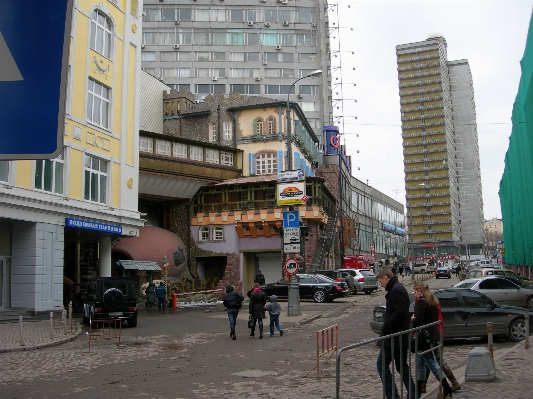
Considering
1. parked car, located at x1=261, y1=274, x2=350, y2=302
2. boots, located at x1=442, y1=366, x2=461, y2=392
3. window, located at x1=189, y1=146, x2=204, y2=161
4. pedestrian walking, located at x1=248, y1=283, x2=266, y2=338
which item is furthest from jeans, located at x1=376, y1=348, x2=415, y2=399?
window, located at x1=189, y1=146, x2=204, y2=161

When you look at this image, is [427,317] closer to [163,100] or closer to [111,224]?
[111,224]

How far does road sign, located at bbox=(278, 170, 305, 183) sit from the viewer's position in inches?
936

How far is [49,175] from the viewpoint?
26422 mm

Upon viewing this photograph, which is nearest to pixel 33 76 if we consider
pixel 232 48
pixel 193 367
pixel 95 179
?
pixel 193 367

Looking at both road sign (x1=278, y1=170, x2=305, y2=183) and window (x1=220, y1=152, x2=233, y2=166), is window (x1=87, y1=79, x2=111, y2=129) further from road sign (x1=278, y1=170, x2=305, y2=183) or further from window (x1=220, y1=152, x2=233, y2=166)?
window (x1=220, y1=152, x2=233, y2=166)

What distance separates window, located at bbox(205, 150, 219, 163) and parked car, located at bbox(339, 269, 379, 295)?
1308 cm

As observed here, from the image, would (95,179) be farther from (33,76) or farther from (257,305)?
(33,76)

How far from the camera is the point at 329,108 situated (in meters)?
83.7

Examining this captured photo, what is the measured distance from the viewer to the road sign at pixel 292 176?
2378 centimetres

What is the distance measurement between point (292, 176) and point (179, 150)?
1948 cm

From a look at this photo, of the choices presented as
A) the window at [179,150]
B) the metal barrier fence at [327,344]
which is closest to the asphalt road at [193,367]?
the metal barrier fence at [327,344]

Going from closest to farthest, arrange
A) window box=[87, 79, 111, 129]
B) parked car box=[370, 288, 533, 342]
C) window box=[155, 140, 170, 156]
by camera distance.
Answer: parked car box=[370, 288, 533, 342] < window box=[87, 79, 111, 129] < window box=[155, 140, 170, 156]

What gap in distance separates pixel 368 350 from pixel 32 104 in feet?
39.3

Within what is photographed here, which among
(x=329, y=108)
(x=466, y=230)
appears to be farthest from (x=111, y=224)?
(x=466, y=230)
